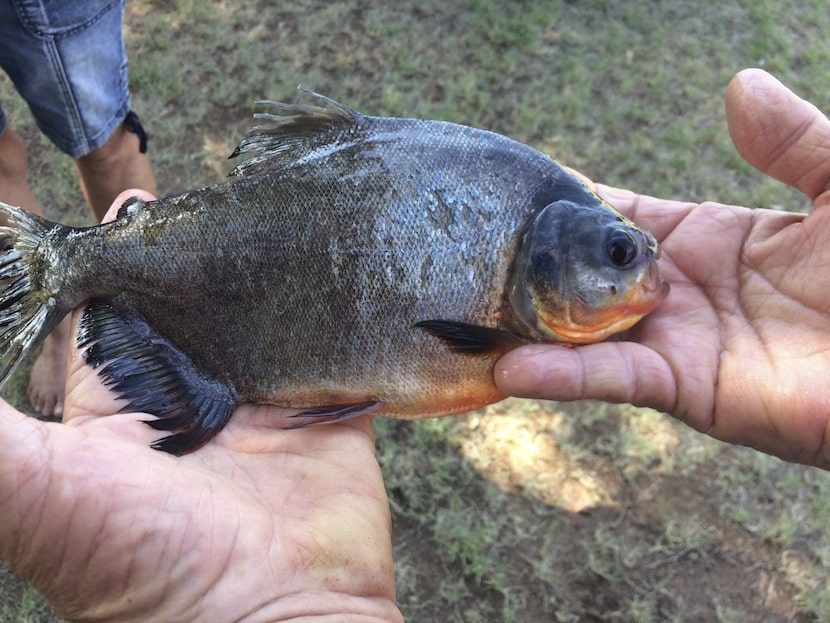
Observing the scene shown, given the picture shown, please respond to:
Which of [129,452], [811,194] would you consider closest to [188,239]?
[129,452]

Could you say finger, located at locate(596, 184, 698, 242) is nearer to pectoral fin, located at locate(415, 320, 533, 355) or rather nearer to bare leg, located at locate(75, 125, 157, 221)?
pectoral fin, located at locate(415, 320, 533, 355)

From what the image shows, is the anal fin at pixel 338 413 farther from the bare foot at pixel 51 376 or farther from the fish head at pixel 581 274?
the bare foot at pixel 51 376

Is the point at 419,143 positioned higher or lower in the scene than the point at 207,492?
higher

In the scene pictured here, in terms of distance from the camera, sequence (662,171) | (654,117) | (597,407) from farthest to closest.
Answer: (654,117) < (662,171) < (597,407)

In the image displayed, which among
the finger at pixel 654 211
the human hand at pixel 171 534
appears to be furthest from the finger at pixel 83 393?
the finger at pixel 654 211

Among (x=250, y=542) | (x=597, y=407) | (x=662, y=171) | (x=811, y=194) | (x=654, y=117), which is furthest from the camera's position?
(x=654, y=117)

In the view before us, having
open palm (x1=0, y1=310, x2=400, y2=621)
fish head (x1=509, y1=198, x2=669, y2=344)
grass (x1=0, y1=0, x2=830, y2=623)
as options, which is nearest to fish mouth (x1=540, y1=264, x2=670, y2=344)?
fish head (x1=509, y1=198, x2=669, y2=344)

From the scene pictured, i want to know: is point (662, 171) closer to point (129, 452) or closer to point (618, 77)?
point (618, 77)
